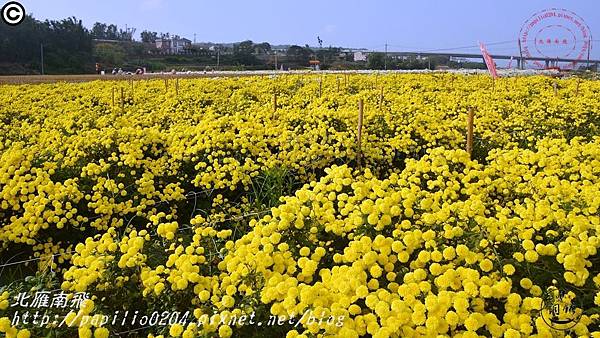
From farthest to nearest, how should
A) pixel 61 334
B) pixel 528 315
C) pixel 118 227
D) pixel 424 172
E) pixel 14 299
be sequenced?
pixel 118 227
pixel 424 172
pixel 14 299
pixel 61 334
pixel 528 315

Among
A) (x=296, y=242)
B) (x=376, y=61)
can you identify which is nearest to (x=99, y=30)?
(x=376, y=61)

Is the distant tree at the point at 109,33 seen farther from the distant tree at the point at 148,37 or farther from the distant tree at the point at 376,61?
the distant tree at the point at 376,61

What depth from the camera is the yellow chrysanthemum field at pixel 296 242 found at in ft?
6.68

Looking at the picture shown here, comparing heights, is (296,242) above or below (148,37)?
below

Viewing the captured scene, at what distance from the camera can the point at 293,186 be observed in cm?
525

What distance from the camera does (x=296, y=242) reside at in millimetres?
2787

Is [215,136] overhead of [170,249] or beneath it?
overhead

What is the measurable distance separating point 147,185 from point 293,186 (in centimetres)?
149

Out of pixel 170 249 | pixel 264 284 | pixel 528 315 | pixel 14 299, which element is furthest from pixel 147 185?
pixel 528 315

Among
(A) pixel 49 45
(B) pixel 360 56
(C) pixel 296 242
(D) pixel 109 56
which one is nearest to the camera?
(C) pixel 296 242

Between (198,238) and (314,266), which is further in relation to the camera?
(198,238)

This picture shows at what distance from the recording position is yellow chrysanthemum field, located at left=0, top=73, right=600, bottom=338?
2.04m

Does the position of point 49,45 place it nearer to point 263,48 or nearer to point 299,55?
point 299,55

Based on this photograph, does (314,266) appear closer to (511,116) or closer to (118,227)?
(118,227)
